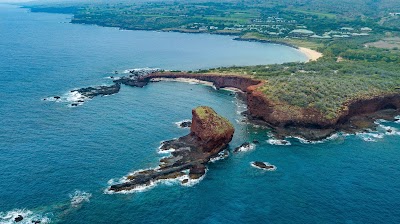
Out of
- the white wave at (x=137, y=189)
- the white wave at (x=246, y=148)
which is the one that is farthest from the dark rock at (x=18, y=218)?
the white wave at (x=246, y=148)

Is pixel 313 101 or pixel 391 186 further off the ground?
pixel 313 101

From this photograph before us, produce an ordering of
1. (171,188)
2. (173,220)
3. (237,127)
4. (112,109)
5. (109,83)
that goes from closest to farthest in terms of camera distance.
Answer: (173,220)
(171,188)
(237,127)
(112,109)
(109,83)

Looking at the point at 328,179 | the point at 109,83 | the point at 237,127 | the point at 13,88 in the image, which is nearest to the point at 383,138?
the point at 328,179

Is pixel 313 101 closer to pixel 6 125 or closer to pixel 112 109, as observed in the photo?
pixel 112 109

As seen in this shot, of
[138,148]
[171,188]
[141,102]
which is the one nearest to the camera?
[171,188]

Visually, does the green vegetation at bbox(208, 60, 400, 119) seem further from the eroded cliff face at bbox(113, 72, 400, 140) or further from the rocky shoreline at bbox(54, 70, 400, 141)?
the rocky shoreline at bbox(54, 70, 400, 141)

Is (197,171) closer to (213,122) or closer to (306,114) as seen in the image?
(213,122)

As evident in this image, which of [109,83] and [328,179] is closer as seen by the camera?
[328,179]

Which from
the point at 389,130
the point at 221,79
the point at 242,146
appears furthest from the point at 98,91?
the point at 389,130
